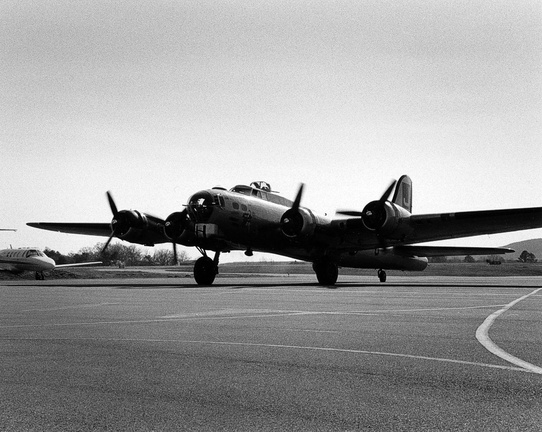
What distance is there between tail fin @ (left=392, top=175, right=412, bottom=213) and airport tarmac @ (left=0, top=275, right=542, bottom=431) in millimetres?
26180

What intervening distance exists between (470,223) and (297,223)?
8.69 metres

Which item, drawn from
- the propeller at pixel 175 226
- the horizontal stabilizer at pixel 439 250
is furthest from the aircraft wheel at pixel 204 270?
the horizontal stabilizer at pixel 439 250

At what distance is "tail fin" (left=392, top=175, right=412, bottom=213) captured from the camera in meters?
39.0

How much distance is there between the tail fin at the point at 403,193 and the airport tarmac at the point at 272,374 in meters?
26.2

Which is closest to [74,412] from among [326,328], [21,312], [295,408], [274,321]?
[295,408]

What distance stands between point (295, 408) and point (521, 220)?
89.3 feet

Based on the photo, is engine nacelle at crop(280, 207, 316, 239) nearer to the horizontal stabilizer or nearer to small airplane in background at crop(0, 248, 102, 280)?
the horizontal stabilizer

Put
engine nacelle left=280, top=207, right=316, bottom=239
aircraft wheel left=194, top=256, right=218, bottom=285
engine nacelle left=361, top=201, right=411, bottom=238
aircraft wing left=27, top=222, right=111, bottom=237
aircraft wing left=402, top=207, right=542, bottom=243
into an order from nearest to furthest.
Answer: aircraft wing left=402, top=207, right=542, bottom=243 → engine nacelle left=361, top=201, right=411, bottom=238 → engine nacelle left=280, top=207, right=316, bottom=239 → aircraft wheel left=194, top=256, right=218, bottom=285 → aircraft wing left=27, top=222, right=111, bottom=237

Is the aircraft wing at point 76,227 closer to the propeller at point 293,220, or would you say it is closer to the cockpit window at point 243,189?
the cockpit window at point 243,189

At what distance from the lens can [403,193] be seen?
130 feet

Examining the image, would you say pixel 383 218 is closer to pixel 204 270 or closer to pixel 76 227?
pixel 204 270

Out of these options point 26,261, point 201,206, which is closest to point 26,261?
point 26,261

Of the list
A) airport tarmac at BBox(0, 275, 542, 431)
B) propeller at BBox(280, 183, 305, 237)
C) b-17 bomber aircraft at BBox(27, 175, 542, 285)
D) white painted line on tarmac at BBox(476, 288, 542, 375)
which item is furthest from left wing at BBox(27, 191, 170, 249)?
white painted line on tarmac at BBox(476, 288, 542, 375)

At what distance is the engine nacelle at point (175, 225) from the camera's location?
33875 millimetres
